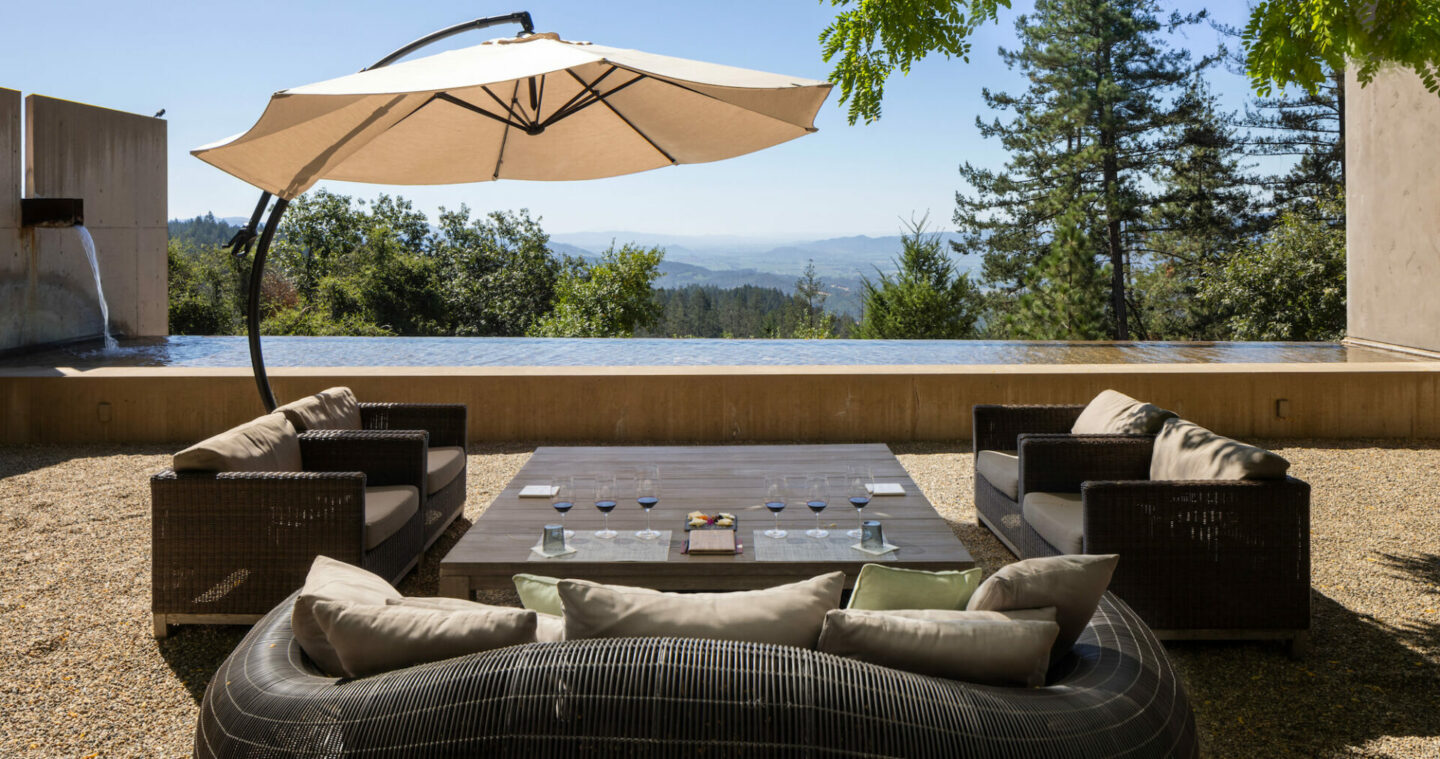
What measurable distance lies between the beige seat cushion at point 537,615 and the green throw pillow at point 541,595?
1.3 inches

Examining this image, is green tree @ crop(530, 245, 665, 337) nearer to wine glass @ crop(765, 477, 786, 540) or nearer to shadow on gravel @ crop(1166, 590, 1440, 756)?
wine glass @ crop(765, 477, 786, 540)

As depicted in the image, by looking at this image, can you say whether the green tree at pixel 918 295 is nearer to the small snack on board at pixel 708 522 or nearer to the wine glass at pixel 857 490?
the wine glass at pixel 857 490

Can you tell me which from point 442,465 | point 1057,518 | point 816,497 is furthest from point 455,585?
point 1057,518

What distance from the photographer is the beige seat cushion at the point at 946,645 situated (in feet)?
5.53

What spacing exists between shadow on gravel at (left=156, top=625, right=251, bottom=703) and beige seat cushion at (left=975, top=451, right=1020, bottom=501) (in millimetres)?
3024

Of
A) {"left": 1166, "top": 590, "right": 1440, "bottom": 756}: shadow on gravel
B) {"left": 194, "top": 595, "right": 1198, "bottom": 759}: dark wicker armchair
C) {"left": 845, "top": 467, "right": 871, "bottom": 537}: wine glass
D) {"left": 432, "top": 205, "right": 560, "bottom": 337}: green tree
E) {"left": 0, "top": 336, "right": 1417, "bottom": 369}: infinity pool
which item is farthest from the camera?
{"left": 432, "top": 205, "right": 560, "bottom": 337}: green tree

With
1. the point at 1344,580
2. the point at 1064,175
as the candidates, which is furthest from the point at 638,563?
the point at 1064,175

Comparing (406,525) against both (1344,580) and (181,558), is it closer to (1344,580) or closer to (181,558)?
(181,558)

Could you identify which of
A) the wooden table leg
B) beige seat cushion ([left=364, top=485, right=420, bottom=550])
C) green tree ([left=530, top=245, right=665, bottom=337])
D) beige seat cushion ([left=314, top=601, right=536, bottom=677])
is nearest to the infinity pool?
beige seat cushion ([left=364, top=485, right=420, bottom=550])

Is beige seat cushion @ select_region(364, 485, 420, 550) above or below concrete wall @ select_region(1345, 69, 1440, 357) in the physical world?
below

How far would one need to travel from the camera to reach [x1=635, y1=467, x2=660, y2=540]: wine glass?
3.32 m

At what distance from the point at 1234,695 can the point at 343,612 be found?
8.32ft

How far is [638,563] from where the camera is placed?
297cm

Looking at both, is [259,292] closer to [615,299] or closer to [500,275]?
[615,299]
